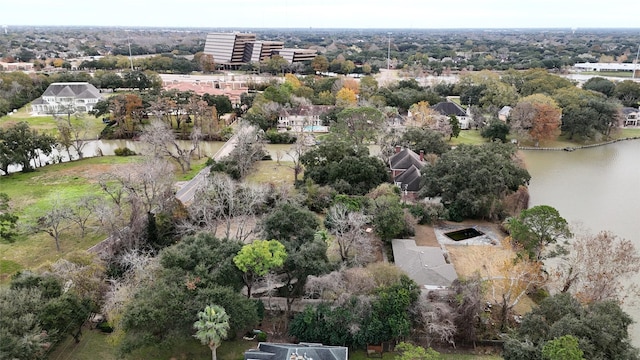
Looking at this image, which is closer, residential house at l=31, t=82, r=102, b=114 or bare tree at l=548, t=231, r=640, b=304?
bare tree at l=548, t=231, r=640, b=304

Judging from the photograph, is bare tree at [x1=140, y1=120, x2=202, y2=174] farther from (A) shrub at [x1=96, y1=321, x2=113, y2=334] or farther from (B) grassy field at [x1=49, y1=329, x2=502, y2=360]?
(B) grassy field at [x1=49, y1=329, x2=502, y2=360]

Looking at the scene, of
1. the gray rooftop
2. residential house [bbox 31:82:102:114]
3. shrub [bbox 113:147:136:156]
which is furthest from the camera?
the gray rooftop

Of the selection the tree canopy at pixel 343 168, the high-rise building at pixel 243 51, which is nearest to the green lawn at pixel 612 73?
the high-rise building at pixel 243 51

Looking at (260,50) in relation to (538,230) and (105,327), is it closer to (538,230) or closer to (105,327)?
(538,230)

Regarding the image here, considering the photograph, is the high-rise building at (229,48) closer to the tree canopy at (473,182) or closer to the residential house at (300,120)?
the residential house at (300,120)

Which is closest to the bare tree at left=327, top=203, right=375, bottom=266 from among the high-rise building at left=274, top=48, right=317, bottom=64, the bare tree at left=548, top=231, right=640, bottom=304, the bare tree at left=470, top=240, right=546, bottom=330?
the bare tree at left=470, top=240, right=546, bottom=330

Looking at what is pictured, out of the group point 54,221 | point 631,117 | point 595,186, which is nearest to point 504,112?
point 631,117
